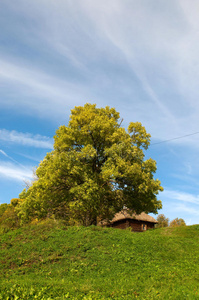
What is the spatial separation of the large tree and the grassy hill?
4.24 metres

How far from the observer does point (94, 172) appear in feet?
70.4

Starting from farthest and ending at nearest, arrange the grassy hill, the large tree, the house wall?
the house wall, the large tree, the grassy hill

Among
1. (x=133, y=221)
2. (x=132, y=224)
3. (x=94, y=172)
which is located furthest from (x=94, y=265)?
(x=133, y=221)

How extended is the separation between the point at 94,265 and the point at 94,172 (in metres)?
10.7

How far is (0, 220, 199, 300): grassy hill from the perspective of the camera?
824 cm

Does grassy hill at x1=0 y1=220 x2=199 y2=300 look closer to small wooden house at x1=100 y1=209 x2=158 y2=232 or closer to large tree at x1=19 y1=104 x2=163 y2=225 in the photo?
large tree at x1=19 y1=104 x2=163 y2=225

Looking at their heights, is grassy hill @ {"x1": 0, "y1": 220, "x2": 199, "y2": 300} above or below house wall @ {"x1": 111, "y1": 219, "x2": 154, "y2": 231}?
below

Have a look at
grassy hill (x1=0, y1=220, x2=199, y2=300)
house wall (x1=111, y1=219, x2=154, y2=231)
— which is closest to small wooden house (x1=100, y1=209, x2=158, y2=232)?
house wall (x1=111, y1=219, x2=154, y2=231)

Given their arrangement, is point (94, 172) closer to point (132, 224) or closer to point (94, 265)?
point (94, 265)

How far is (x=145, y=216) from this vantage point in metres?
37.0

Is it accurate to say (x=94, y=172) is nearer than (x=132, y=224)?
Yes

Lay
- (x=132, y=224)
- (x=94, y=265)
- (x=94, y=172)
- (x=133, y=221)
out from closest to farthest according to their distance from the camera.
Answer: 1. (x=94, y=265)
2. (x=94, y=172)
3. (x=132, y=224)
4. (x=133, y=221)

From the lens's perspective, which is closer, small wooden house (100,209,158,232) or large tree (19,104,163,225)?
large tree (19,104,163,225)

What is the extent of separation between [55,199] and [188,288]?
47.0 feet
